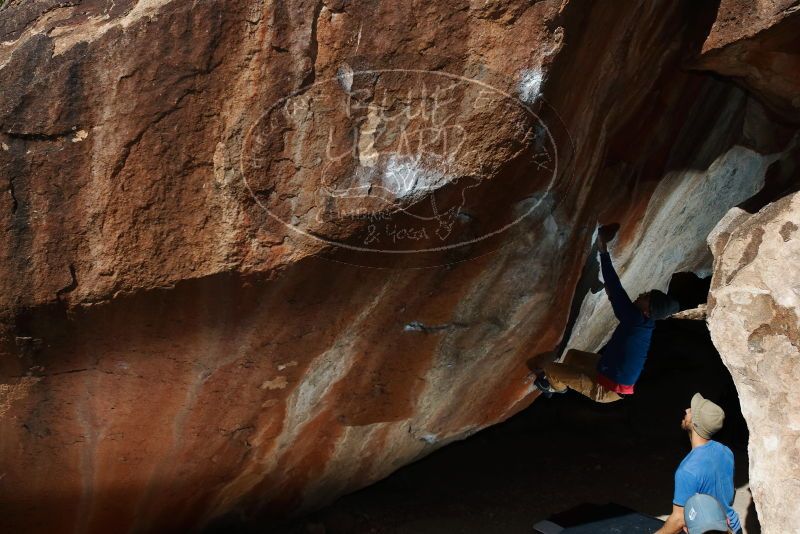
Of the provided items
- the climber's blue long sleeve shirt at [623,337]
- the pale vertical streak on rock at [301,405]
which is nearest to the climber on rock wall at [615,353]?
the climber's blue long sleeve shirt at [623,337]

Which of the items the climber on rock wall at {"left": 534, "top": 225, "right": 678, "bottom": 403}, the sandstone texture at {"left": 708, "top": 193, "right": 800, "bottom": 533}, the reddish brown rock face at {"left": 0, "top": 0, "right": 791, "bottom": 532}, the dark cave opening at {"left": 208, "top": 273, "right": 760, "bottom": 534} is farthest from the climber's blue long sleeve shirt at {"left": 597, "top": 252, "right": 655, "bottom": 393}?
the dark cave opening at {"left": 208, "top": 273, "right": 760, "bottom": 534}

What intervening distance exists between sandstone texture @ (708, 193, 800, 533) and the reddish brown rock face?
0.70 meters

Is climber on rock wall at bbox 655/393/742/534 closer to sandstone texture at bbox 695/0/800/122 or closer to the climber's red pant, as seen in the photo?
the climber's red pant

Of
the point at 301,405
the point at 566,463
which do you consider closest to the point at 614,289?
the point at 301,405

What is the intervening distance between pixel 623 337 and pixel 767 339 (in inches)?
39.8

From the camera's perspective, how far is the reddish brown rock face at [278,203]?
106 inches

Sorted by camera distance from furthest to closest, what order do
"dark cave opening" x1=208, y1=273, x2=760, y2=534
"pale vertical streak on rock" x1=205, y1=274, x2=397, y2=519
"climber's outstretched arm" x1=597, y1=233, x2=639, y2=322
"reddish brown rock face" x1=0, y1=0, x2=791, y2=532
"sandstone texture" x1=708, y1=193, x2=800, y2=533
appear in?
1. "dark cave opening" x1=208, y1=273, x2=760, y2=534
2. "climber's outstretched arm" x1=597, y1=233, x2=639, y2=322
3. "pale vertical streak on rock" x1=205, y1=274, x2=397, y2=519
4. "sandstone texture" x1=708, y1=193, x2=800, y2=533
5. "reddish brown rock face" x1=0, y1=0, x2=791, y2=532

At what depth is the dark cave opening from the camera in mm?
4711

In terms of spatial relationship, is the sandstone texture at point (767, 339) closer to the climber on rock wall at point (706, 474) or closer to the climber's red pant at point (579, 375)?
the climber on rock wall at point (706, 474)

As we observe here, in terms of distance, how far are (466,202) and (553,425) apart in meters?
3.03

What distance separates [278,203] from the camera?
112 inches

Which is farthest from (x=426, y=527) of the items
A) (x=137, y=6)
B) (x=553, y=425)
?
(x=137, y=6)

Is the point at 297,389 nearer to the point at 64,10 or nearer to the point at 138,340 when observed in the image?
the point at 138,340

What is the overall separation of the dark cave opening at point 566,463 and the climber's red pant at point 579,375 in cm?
82
